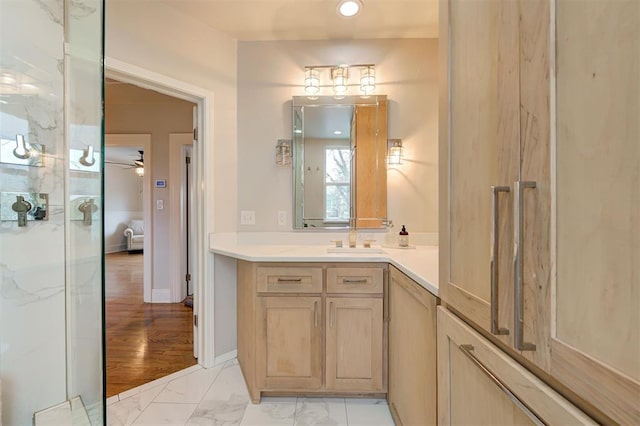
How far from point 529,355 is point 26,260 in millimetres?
1784

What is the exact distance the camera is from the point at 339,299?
70.4 inches

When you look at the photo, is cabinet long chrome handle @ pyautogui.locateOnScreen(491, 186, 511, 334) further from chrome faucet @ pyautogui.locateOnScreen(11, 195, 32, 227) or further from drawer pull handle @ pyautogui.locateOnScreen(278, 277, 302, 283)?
chrome faucet @ pyautogui.locateOnScreen(11, 195, 32, 227)

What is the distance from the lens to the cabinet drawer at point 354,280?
178 cm

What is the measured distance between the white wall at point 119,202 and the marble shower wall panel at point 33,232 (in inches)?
304

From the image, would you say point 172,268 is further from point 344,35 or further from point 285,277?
point 344,35

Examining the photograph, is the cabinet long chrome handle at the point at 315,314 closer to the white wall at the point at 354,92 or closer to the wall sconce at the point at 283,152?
the white wall at the point at 354,92

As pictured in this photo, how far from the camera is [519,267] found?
567 mm

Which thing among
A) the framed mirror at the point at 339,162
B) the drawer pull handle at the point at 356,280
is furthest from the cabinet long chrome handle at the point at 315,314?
the framed mirror at the point at 339,162

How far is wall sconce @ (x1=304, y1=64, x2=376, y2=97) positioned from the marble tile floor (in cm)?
214

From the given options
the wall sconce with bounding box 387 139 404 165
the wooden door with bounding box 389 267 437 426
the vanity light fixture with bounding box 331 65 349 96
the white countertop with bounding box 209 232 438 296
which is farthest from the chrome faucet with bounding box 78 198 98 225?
the wall sconce with bounding box 387 139 404 165

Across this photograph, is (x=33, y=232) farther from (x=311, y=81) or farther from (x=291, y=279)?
(x=311, y=81)

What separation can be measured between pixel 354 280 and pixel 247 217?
1042 mm

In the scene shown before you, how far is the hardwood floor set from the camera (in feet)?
7.04

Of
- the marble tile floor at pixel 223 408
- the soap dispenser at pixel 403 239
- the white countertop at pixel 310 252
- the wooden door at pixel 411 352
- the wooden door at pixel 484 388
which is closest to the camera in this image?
the wooden door at pixel 484 388
